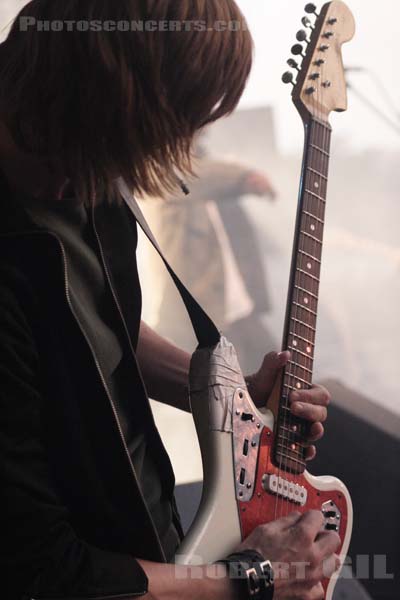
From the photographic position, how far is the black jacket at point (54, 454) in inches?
24.1

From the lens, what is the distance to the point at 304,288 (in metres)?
0.95

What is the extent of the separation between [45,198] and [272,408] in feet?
1.38

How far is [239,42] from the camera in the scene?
2.22ft

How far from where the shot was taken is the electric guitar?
2.69ft

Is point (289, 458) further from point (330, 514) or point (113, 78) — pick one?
point (113, 78)

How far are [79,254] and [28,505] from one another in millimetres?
277

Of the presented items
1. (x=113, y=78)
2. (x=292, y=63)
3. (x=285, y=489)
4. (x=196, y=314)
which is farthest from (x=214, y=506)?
(x=292, y=63)

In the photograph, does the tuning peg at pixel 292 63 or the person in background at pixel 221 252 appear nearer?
the tuning peg at pixel 292 63

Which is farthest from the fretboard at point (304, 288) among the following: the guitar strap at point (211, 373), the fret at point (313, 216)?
the guitar strap at point (211, 373)

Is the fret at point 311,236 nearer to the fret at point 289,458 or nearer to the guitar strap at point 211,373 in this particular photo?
the guitar strap at point 211,373

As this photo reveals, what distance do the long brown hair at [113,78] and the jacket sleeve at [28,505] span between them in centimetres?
15

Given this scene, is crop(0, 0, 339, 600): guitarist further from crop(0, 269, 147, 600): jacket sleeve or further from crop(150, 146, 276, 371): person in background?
crop(150, 146, 276, 371): person in background

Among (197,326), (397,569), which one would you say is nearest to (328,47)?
(197,326)

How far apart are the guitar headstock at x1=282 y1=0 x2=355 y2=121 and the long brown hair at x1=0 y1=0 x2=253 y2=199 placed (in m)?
0.28
